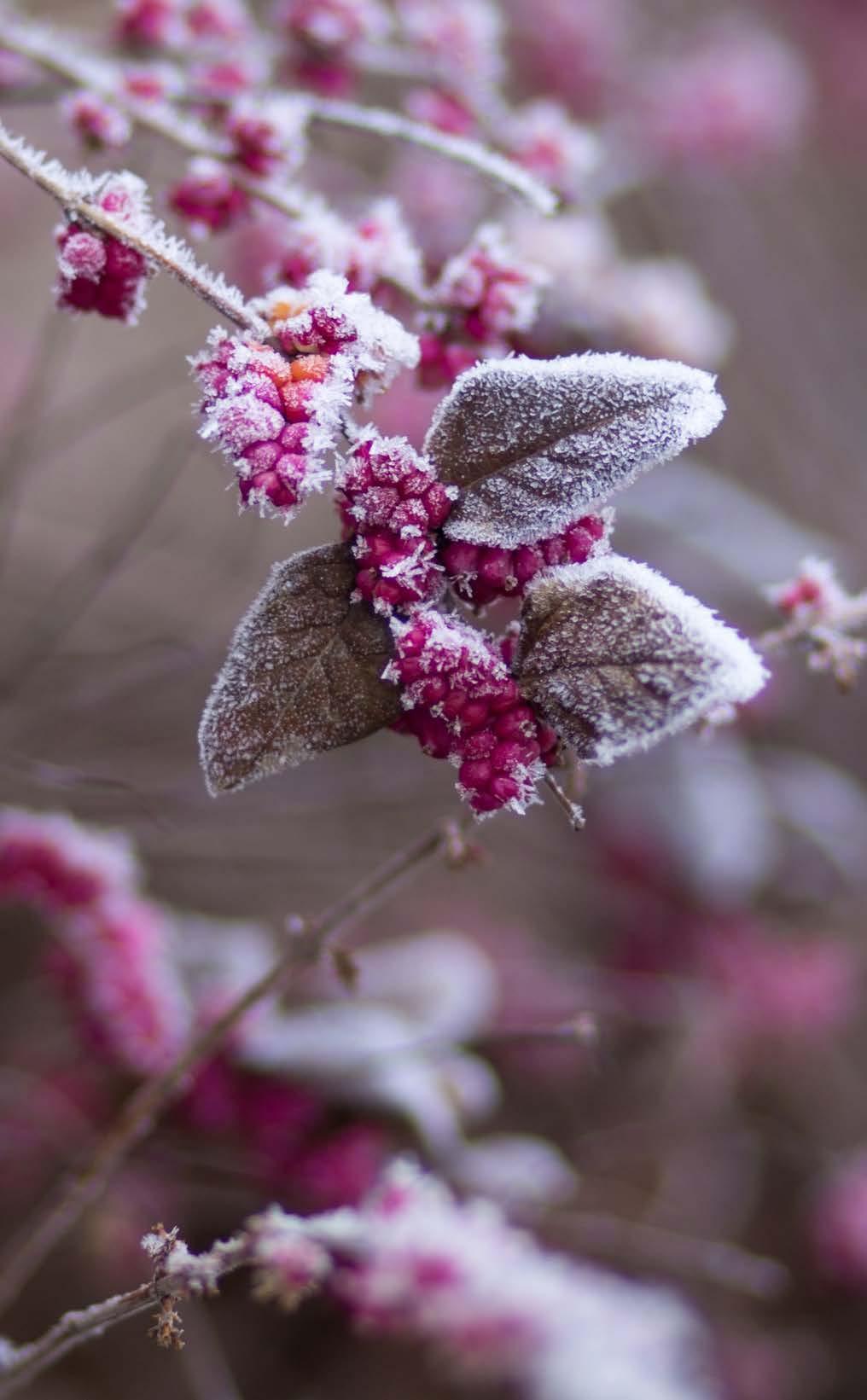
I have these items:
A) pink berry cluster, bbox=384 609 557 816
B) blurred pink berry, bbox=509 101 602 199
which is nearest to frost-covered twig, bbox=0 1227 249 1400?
pink berry cluster, bbox=384 609 557 816

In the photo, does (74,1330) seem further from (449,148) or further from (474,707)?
(449,148)

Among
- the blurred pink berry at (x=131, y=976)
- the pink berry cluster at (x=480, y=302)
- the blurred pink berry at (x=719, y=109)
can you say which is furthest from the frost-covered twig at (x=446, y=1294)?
the blurred pink berry at (x=719, y=109)

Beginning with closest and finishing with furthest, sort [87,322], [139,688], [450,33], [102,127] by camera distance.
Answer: [102,127] < [450,33] < [139,688] < [87,322]

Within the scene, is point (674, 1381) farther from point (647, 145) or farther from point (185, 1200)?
point (647, 145)

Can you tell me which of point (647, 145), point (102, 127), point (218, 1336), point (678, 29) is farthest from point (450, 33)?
point (678, 29)

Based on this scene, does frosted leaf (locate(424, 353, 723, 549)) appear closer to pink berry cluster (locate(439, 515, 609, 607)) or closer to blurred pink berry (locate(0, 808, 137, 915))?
pink berry cluster (locate(439, 515, 609, 607))

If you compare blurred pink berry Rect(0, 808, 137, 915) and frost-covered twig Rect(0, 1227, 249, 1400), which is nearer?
frost-covered twig Rect(0, 1227, 249, 1400)

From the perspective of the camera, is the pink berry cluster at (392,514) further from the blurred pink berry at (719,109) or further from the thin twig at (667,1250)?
the blurred pink berry at (719,109)
